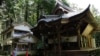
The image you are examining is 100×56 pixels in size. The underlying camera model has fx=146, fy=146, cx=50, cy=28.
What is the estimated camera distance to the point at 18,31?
26.0 m

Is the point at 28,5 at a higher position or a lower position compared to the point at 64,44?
higher

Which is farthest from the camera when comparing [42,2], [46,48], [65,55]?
[42,2]

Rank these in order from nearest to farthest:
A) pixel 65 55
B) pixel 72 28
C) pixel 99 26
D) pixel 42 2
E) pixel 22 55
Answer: pixel 65 55 → pixel 72 28 → pixel 99 26 → pixel 22 55 → pixel 42 2

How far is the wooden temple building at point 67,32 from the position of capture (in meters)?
12.7

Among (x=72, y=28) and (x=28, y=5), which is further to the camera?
(x=28, y=5)

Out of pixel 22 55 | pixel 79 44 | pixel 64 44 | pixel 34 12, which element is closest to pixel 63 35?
pixel 64 44

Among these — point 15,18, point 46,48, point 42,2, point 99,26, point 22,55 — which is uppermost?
point 42,2

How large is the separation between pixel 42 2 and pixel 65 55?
19.4 m

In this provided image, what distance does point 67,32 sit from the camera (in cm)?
1484

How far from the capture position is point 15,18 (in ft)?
107

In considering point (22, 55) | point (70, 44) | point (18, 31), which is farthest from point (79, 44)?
point (18, 31)

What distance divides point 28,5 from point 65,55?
22717mm

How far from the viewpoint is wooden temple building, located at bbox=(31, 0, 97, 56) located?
41.5ft

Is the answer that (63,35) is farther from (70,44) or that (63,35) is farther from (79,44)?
(79,44)
